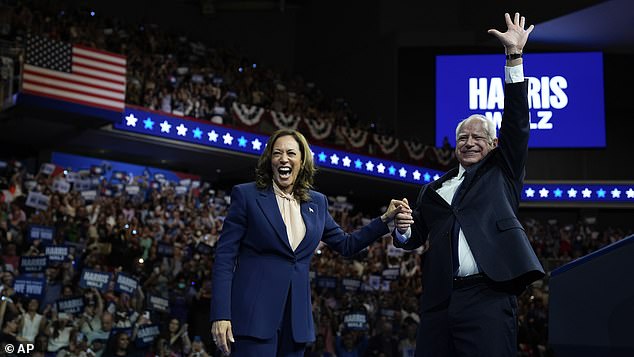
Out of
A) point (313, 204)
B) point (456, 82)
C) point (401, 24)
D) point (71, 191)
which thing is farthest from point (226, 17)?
point (313, 204)

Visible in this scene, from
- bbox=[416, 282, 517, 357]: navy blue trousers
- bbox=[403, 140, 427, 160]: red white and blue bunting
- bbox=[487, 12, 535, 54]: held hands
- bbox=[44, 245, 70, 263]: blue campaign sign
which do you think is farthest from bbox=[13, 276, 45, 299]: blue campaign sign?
bbox=[403, 140, 427, 160]: red white and blue bunting

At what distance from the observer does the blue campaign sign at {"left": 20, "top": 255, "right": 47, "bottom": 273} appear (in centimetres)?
879

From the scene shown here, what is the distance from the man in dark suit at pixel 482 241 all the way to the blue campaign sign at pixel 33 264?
261 inches

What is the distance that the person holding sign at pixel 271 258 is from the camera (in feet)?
9.39

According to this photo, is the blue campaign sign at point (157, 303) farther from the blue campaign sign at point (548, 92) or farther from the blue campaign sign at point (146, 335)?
the blue campaign sign at point (548, 92)

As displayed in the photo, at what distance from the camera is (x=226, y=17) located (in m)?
25.2

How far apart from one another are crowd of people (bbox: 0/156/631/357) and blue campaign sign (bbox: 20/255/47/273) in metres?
0.04

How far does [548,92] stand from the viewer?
55.1 feet

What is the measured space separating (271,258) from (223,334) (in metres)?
0.33

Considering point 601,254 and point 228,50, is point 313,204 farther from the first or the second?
point 228,50

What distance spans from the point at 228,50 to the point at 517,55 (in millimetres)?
19152

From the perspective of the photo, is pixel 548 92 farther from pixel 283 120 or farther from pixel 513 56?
pixel 513 56

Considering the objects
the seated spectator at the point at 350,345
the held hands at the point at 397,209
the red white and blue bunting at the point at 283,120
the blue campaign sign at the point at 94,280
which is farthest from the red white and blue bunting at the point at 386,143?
the held hands at the point at 397,209

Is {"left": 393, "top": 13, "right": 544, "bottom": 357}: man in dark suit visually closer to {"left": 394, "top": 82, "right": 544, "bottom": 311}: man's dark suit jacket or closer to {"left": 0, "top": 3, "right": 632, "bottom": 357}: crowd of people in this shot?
{"left": 394, "top": 82, "right": 544, "bottom": 311}: man's dark suit jacket
